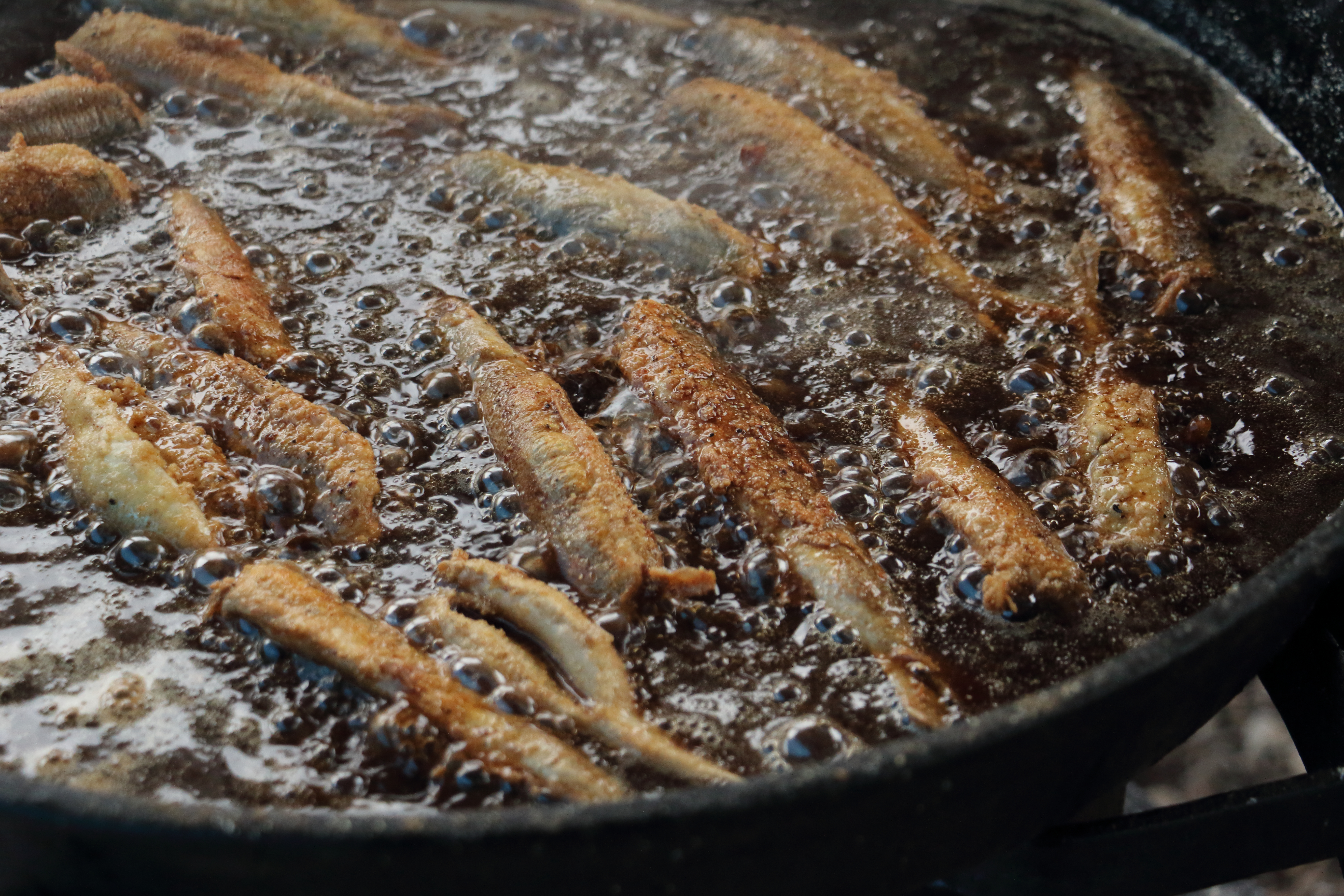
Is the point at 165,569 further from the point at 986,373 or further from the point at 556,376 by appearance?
the point at 986,373

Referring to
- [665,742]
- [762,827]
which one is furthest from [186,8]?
[762,827]

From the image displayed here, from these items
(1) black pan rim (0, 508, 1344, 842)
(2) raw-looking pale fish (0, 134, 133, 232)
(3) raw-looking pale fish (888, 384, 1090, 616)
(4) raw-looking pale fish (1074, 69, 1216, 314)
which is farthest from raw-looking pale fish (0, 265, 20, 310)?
(4) raw-looking pale fish (1074, 69, 1216, 314)

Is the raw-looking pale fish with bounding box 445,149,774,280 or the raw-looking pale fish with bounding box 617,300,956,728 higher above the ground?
the raw-looking pale fish with bounding box 445,149,774,280

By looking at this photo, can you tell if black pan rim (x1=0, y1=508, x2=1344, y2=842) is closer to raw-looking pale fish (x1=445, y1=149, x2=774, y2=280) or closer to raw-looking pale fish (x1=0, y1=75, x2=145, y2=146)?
raw-looking pale fish (x1=445, y1=149, x2=774, y2=280)

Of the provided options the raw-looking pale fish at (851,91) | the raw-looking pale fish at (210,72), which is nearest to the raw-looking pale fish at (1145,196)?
the raw-looking pale fish at (851,91)

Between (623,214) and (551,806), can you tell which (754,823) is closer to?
(551,806)

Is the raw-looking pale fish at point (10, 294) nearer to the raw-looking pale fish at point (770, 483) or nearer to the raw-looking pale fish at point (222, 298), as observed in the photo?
the raw-looking pale fish at point (222, 298)

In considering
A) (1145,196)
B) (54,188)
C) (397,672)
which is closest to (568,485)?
(397,672)
